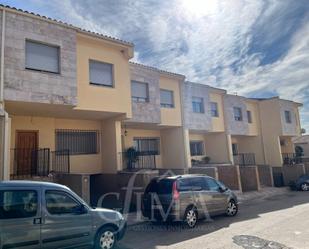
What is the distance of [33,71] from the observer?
10.2 m

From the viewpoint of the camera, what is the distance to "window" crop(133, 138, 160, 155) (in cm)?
1777

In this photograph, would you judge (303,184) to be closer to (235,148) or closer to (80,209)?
(235,148)

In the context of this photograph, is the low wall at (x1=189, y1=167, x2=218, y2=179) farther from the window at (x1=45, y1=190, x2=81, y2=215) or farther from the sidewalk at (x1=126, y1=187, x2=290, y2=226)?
the window at (x1=45, y1=190, x2=81, y2=215)

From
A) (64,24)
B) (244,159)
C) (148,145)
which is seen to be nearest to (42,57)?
(64,24)

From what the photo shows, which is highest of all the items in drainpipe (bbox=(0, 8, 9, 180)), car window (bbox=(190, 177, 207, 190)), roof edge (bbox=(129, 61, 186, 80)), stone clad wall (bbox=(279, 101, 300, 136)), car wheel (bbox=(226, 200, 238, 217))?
roof edge (bbox=(129, 61, 186, 80))

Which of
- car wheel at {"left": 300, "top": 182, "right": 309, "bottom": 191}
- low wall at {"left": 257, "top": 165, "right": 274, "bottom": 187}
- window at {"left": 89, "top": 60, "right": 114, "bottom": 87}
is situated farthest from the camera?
low wall at {"left": 257, "top": 165, "right": 274, "bottom": 187}

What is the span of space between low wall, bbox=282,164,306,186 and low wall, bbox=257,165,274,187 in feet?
7.79

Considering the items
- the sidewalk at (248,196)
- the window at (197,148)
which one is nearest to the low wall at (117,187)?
the sidewalk at (248,196)

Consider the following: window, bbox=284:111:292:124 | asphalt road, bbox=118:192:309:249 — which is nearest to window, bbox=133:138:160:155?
asphalt road, bbox=118:192:309:249

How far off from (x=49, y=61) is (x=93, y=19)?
2437 mm

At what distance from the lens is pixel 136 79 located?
15289 millimetres

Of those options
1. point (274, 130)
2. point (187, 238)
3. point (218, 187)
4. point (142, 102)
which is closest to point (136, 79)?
point (142, 102)

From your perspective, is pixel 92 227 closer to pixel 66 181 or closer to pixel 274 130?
pixel 66 181

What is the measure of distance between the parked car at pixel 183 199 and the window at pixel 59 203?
3.49 metres
